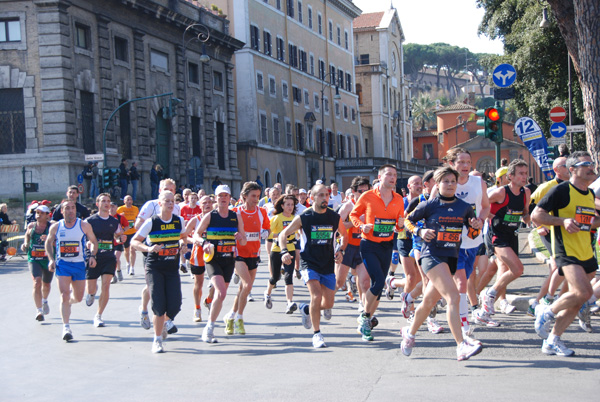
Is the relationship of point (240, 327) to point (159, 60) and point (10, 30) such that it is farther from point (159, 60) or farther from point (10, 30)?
point (159, 60)

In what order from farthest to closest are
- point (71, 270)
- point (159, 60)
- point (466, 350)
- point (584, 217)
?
point (159, 60)
point (71, 270)
point (584, 217)
point (466, 350)

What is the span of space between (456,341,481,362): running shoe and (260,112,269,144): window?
1700 inches

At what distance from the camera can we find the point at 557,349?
820 cm

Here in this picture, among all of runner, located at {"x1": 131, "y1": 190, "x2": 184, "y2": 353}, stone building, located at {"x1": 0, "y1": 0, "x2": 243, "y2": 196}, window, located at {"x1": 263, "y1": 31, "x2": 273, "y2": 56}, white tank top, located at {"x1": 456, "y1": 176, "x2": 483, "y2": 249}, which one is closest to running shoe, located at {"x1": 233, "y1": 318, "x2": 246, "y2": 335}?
runner, located at {"x1": 131, "y1": 190, "x2": 184, "y2": 353}

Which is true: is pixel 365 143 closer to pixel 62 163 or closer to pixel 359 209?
pixel 62 163

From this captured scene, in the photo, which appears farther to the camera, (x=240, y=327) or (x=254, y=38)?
(x=254, y=38)

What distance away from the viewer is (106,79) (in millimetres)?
33469

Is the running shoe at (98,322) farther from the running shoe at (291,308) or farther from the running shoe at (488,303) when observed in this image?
A: the running shoe at (488,303)

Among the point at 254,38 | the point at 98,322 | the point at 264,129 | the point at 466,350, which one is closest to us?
the point at 466,350

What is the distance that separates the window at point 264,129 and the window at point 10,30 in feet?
70.6

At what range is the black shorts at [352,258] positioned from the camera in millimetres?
11859

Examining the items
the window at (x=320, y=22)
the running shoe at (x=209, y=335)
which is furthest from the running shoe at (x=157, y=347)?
the window at (x=320, y=22)

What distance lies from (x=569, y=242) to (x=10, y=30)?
88.7 feet

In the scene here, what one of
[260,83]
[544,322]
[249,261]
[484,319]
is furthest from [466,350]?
[260,83]
